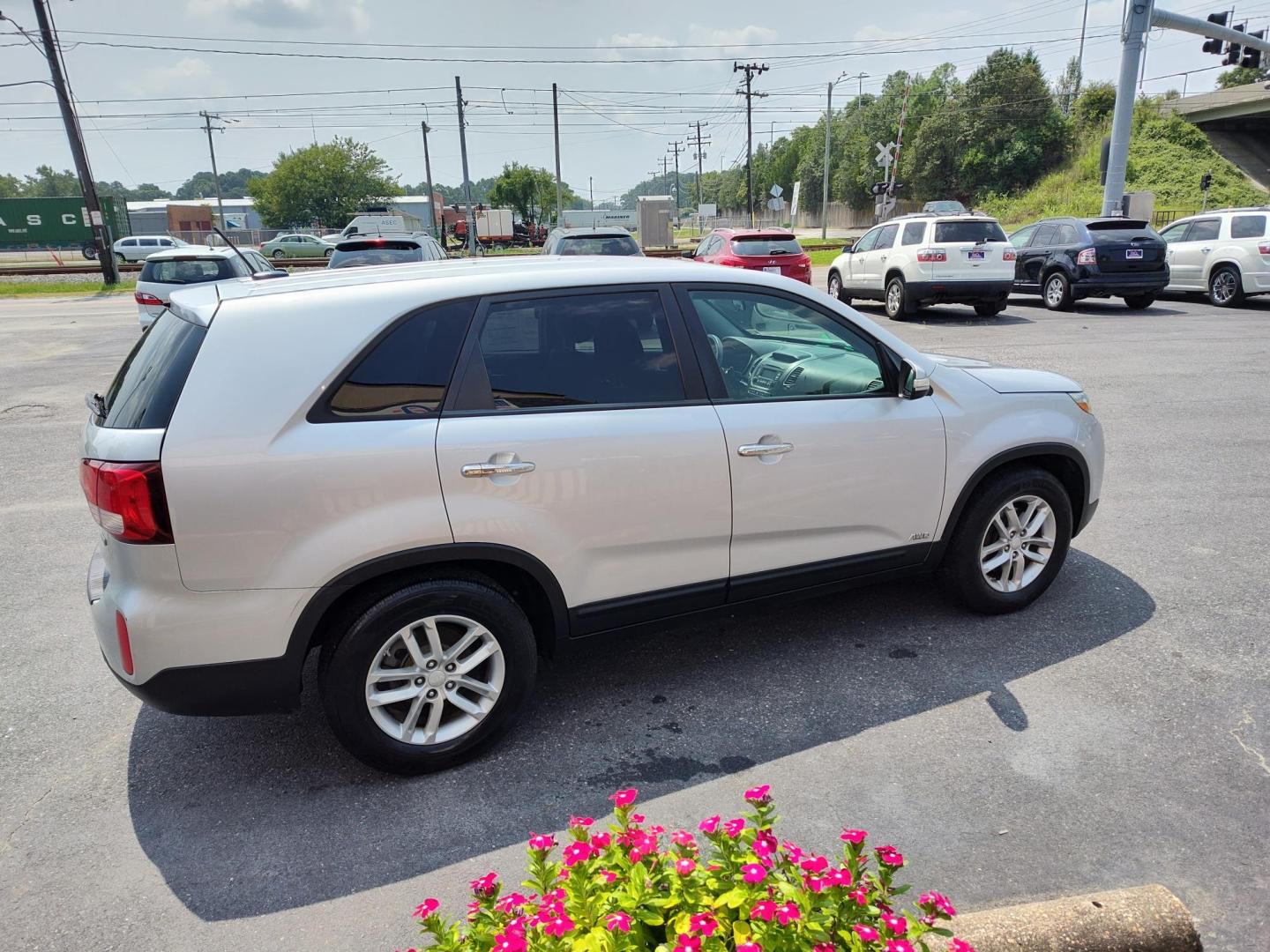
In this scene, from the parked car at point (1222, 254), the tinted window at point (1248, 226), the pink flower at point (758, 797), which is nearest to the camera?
the pink flower at point (758, 797)

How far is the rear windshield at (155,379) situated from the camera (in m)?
2.71

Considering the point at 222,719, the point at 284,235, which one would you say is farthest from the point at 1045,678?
the point at 284,235

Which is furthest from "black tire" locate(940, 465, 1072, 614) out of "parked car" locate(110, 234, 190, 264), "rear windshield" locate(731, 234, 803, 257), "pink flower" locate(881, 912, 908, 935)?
"parked car" locate(110, 234, 190, 264)

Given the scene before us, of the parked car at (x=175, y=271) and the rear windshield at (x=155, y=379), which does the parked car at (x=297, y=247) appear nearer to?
the parked car at (x=175, y=271)

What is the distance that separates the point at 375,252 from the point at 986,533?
9.87 m

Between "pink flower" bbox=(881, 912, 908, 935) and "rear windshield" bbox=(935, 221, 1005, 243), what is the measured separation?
14965 millimetres

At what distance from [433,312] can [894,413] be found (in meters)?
1.98

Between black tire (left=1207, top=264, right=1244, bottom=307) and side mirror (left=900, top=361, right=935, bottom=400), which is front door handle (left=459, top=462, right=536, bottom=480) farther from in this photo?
black tire (left=1207, top=264, right=1244, bottom=307)

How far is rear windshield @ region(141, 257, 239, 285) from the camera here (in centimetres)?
1343

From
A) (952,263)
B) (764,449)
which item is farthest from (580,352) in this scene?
(952,263)

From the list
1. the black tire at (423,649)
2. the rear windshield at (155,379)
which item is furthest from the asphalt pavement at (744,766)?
the rear windshield at (155,379)

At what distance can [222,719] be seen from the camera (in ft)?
11.6

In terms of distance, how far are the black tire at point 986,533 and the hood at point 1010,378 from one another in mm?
386

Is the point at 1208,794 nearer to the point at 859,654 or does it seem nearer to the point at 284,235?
the point at 859,654
